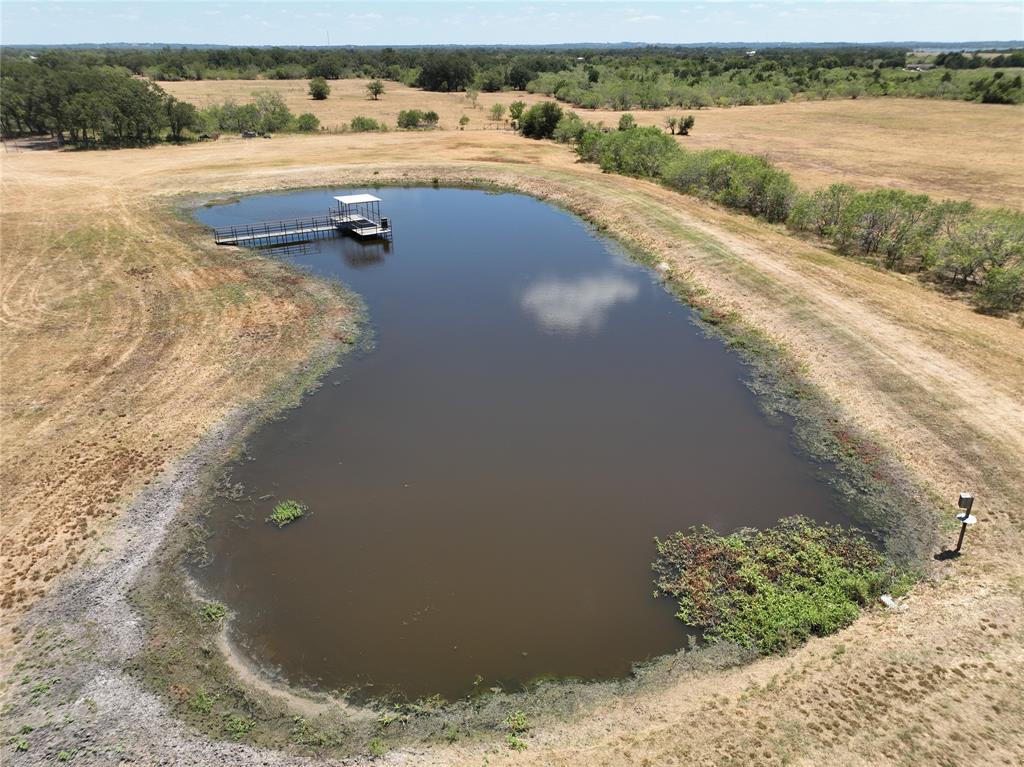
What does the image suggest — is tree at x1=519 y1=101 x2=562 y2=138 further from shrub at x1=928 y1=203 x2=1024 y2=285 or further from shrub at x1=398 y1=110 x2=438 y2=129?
shrub at x1=928 y1=203 x2=1024 y2=285

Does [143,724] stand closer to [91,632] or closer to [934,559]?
[91,632]

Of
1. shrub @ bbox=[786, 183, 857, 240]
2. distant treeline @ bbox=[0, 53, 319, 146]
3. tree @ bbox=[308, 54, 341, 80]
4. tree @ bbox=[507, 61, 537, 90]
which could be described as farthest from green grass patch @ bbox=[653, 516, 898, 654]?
tree @ bbox=[308, 54, 341, 80]

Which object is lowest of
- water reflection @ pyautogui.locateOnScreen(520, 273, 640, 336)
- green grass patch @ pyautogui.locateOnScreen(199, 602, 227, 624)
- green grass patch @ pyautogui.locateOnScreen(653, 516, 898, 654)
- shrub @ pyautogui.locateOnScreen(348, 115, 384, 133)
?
green grass patch @ pyautogui.locateOnScreen(199, 602, 227, 624)

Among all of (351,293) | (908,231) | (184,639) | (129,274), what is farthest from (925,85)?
(184,639)

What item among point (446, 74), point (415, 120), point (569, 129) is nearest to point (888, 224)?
point (569, 129)

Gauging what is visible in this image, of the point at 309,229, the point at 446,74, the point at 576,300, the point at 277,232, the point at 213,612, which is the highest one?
the point at 446,74

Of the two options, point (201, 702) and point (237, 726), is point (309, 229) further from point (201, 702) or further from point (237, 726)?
point (237, 726)
